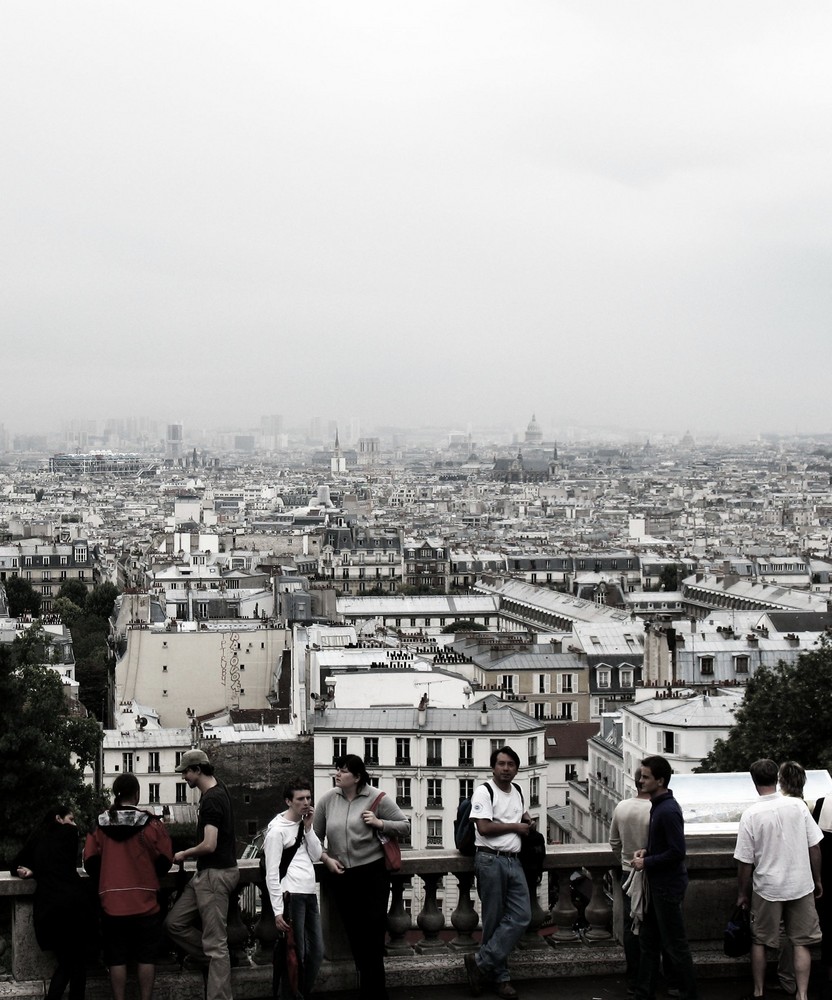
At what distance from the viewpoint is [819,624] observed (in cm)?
5416

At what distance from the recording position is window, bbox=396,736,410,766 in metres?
28.5

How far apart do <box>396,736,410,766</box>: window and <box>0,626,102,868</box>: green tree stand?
719 cm

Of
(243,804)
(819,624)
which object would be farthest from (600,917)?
(819,624)

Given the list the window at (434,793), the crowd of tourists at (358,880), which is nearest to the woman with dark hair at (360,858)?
the crowd of tourists at (358,880)

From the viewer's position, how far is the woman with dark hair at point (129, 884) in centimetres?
834

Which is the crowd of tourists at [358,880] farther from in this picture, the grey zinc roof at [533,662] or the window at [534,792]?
the grey zinc roof at [533,662]

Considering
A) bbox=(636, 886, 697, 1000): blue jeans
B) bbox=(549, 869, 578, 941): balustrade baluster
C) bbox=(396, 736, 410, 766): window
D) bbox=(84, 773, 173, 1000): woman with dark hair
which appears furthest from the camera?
bbox=(396, 736, 410, 766): window

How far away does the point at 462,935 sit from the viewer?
359 inches

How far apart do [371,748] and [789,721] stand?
7992 millimetres

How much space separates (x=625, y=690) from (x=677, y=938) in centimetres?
3269

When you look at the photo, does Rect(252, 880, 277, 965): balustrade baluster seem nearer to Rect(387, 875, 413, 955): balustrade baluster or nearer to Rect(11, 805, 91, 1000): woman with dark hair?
Rect(387, 875, 413, 955): balustrade baluster

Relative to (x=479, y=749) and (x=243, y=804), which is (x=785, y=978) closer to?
(x=479, y=749)

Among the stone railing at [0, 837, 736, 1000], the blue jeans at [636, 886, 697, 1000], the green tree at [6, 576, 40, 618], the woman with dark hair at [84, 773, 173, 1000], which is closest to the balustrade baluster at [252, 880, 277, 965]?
the stone railing at [0, 837, 736, 1000]

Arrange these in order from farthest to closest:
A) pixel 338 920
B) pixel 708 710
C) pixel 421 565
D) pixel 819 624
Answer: pixel 421 565 < pixel 819 624 < pixel 708 710 < pixel 338 920
